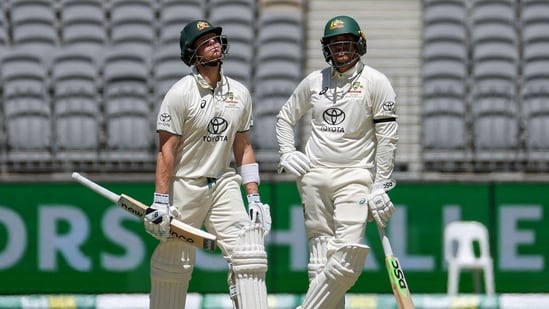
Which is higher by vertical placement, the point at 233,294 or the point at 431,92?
the point at 431,92

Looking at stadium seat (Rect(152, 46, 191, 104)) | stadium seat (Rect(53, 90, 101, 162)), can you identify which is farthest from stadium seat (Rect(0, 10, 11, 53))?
stadium seat (Rect(152, 46, 191, 104))

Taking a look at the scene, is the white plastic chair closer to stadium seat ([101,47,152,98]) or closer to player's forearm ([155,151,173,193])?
stadium seat ([101,47,152,98])

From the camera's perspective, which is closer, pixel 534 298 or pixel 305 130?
pixel 534 298

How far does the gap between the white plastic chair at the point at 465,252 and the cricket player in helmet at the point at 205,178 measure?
11.8 ft

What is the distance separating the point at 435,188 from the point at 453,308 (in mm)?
1372

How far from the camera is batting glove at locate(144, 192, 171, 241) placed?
6.48m

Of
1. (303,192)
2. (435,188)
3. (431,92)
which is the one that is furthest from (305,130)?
(303,192)

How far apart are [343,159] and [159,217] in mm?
1114

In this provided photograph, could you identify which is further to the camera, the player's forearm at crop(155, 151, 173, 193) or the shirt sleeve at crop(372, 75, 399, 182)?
the shirt sleeve at crop(372, 75, 399, 182)

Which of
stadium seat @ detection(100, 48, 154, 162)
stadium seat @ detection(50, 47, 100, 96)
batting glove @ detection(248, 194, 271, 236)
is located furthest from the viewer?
stadium seat @ detection(50, 47, 100, 96)

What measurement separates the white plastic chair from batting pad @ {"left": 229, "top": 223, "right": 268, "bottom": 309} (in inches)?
145

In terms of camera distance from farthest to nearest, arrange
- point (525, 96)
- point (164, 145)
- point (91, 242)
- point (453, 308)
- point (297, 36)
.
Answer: point (297, 36) < point (525, 96) < point (91, 242) < point (453, 308) < point (164, 145)

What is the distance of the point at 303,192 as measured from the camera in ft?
23.0

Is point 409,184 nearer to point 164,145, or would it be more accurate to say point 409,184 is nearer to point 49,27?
point 164,145
